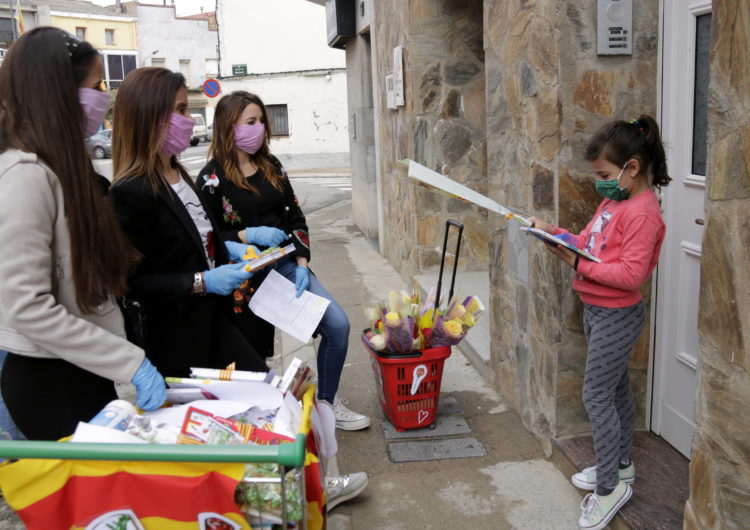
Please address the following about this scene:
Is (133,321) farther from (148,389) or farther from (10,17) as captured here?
(10,17)

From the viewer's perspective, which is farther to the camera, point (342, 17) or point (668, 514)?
point (342, 17)

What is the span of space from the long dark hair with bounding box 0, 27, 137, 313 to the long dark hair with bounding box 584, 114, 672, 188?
5.99 feet

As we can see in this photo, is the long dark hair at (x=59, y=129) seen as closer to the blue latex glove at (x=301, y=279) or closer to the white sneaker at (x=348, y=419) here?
the blue latex glove at (x=301, y=279)

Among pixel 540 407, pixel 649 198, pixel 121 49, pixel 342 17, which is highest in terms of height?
pixel 121 49

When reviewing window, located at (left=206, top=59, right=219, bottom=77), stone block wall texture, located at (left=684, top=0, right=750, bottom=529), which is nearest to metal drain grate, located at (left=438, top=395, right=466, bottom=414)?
stone block wall texture, located at (left=684, top=0, right=750, bottom=529)

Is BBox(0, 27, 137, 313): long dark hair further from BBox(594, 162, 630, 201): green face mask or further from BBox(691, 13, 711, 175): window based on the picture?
BBox(691, 13, 711, 175): window

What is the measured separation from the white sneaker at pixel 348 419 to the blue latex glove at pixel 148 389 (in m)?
2.10

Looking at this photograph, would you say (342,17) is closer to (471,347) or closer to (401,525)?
(471,347)

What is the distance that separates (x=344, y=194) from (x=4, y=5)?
35984 mm

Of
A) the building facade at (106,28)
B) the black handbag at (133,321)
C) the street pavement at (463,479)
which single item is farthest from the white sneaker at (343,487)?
the building facade at (106,28)

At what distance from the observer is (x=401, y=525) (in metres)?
3.10

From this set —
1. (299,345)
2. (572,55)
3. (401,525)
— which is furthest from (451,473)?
(299,345)

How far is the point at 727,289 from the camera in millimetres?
1974

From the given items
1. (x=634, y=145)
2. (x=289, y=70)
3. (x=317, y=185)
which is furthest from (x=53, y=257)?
(x=289, y=70)
